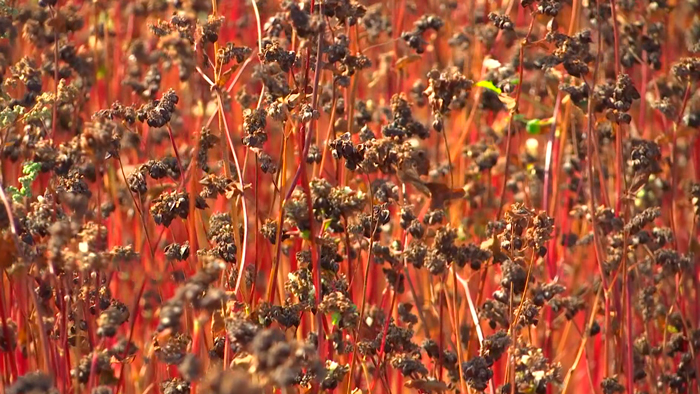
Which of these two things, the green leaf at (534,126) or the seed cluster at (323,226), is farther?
the green leaf at (534,126)

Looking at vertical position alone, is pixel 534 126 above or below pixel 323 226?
above

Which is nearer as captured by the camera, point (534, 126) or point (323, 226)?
point (323, 226)

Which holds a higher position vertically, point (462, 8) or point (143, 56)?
point (462, 8)

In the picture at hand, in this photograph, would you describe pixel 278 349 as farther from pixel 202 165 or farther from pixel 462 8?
pixel 462 8

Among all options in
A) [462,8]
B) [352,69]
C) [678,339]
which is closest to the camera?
[352,69]

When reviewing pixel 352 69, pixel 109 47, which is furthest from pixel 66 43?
pixel 352 69

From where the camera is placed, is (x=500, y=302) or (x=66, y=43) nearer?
(x=500, y=302)

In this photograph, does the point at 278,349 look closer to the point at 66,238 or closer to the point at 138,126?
the point at 66,238

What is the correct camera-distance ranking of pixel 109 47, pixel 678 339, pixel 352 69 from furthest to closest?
pixel 109 47 < pixel 678 339 < pixel 352 69

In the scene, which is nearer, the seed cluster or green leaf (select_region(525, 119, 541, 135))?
the seed cluster

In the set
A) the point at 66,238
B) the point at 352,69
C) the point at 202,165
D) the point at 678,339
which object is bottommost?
the point at 678,339
